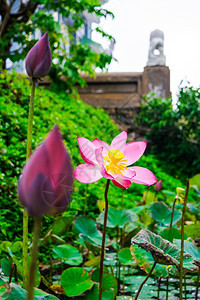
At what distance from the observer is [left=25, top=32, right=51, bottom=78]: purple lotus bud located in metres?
0.45

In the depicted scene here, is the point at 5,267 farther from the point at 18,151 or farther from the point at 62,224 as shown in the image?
the point at 18,151

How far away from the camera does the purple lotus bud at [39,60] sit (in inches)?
17.5

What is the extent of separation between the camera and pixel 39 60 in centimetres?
45

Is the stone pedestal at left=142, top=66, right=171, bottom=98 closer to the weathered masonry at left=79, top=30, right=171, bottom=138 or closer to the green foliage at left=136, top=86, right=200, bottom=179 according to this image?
the weathered masonry at left=79, top=30, right=171, bottom=138

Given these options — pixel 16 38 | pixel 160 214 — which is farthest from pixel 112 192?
pixel 16 38

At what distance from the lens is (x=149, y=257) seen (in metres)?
0.57

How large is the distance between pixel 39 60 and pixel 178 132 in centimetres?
471

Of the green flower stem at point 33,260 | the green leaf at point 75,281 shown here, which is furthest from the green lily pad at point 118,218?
the green flower stem at point 33,260

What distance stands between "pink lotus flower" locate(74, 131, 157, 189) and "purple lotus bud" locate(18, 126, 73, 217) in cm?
22

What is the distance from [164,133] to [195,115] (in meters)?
0.66

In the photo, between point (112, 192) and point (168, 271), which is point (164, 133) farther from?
point (168, 271)

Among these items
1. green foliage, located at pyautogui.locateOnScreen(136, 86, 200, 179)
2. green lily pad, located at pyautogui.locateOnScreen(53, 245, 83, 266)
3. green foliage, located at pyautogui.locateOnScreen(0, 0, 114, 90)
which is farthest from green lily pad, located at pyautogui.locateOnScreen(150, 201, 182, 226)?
green foliage, located at pyautogui.locateOnScreen(136, 86, 200, 179)

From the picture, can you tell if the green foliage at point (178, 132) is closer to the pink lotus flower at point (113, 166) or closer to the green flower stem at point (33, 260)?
the pink lotus flower at point (113, 166)

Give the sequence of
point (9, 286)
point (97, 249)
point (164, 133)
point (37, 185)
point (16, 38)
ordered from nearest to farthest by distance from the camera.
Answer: point (37, 185) → point (9, 286) → point (97, 249) → point (16, 38) → point (164, 133)
